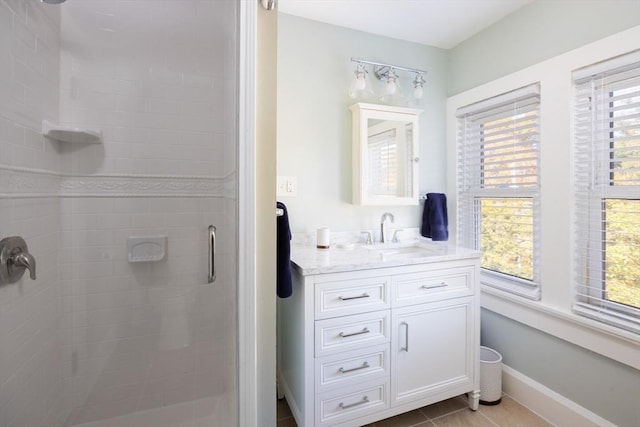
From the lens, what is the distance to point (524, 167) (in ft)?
5.53

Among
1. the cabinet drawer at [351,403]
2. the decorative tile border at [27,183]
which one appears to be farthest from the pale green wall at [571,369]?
the decorative tile border at [27,183]

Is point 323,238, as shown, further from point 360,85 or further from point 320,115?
point 360,85

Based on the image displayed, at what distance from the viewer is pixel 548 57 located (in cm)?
155

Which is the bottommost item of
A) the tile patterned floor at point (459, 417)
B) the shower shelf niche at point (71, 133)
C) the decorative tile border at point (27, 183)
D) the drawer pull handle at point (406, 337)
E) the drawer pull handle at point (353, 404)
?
the tile patterned floor at point (459, 417)

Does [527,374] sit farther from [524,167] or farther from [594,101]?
[594,101]

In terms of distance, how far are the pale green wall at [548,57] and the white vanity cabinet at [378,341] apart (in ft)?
1.05

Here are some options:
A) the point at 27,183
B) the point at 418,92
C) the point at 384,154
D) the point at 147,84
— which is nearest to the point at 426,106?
the point at 418,92

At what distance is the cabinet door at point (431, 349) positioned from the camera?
4.66 feet

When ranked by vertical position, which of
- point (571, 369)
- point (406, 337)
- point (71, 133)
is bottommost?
point (571, 369)

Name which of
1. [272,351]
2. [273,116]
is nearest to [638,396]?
[272,351]

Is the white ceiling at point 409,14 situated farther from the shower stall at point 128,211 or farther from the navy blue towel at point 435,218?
the navy blue towel at point 435,218

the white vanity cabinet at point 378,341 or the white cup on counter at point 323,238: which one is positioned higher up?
the white cup on counter at point 323,238

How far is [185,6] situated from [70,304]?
1427 mm

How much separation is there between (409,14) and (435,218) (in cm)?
123
